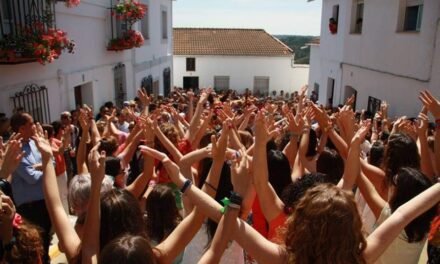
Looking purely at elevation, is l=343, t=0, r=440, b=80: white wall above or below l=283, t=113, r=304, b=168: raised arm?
above

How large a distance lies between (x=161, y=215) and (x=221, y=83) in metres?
30.6

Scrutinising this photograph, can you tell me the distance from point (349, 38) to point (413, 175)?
38.1 feet

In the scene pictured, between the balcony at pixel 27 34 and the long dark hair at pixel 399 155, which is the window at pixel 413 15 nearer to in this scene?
the long dark hair at pixel 399 155

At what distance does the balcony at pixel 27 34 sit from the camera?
5477 millimetres

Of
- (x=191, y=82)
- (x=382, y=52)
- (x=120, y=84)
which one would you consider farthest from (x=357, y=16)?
(x=191, y=82)

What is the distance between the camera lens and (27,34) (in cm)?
573

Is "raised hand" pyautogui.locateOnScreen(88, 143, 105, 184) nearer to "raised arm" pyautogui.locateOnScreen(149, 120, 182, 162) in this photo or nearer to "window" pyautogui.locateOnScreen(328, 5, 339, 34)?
"raised arm" pyautogui.locateOnScreen(149, 120, 182, 162)

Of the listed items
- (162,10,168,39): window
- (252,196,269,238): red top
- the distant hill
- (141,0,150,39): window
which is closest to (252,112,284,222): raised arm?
(252,196,269,238): red top

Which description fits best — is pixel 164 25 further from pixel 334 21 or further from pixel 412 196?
pixel 412 196

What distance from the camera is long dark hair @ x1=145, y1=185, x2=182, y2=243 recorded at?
2.40m

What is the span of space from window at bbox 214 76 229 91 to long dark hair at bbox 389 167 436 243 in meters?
30.3

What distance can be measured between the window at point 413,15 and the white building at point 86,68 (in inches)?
298

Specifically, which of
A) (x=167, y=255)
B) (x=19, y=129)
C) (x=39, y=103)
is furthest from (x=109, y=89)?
(x=167, y=255)

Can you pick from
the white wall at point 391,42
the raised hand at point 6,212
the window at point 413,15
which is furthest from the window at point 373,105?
the raised hand at point 6,212
